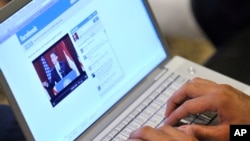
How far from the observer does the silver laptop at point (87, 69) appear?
83cm

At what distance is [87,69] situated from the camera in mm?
923

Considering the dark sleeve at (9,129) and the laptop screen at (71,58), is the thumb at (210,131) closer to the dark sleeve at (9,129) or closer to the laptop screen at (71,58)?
the laptop screen at (71,58)

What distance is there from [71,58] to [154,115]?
20 centimetres

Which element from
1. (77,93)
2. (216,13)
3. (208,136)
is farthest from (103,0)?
(216,13)

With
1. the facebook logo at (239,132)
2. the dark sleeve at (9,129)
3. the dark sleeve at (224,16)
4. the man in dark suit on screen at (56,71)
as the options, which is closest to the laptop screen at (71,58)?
the man in dark suit on screen at (56,71)

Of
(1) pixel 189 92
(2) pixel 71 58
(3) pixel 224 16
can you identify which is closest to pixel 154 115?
(1) pixel 189 92

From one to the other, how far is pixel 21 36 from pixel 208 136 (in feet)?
1.17

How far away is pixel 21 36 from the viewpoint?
0.83 metres

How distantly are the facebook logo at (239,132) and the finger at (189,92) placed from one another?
85 millimetres

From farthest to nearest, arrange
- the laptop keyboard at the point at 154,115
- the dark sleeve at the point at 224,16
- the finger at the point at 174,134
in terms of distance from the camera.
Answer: the dark sleeve at the point at 224,16 < the laptop keyboard at the point at 154,115 < the finger at the point at 174,134

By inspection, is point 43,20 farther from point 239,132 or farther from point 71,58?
point 239,132

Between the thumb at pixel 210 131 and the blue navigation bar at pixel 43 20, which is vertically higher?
the blue navigation bar at pixel 43 20

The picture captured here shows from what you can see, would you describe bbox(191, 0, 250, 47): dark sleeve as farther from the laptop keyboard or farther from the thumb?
the thumb

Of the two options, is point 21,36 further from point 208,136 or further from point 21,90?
point 208,136
